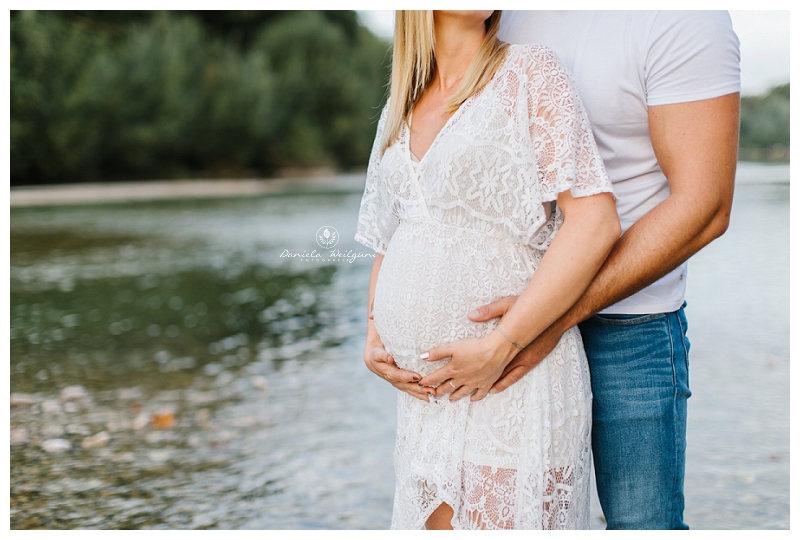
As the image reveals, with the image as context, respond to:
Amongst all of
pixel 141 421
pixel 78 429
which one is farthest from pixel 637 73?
pixel 78 429

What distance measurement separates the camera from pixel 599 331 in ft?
6.12

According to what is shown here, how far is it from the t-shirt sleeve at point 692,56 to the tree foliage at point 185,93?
23313 mm

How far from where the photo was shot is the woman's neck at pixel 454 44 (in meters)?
1.79

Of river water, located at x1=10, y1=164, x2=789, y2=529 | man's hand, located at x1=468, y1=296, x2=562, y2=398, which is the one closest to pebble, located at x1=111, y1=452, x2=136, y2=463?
river water, located at x1=10, y1=164, x2=789, y2=529

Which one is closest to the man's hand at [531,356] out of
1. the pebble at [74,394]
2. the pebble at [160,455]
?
the pebble at [160,455]

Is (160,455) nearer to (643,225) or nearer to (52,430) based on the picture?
(52,430)

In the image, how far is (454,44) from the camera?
5.94 feet

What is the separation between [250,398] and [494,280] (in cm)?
330

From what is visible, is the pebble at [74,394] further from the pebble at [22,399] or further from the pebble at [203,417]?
the pebble at [203,417]

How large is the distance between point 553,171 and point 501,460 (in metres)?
0.62

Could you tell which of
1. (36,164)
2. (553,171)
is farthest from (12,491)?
(36,164)

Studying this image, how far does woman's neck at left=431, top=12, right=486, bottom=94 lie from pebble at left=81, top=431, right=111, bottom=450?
300 centimetres
